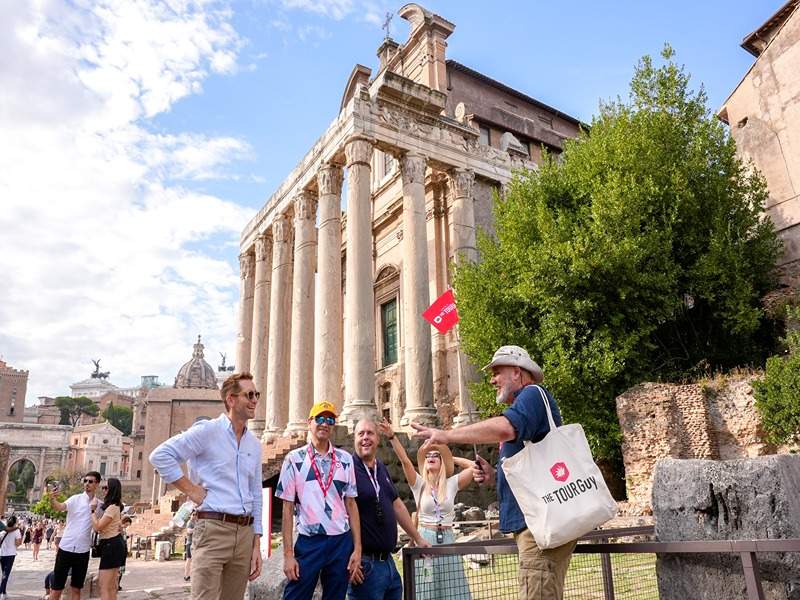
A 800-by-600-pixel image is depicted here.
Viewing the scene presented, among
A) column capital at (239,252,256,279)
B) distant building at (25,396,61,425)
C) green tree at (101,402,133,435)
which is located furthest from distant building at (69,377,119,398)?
column capital at (239,252,256,279)

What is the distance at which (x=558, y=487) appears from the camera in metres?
3.12

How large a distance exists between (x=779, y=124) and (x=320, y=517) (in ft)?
58.1

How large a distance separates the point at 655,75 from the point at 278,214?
1436 centimetres

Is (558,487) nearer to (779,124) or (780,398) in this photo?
(780,398)

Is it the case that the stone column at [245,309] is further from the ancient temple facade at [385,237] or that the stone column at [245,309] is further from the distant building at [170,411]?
the distant building at [170,411]

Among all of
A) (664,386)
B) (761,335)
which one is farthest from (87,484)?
(761,335)

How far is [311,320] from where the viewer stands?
67.8ft

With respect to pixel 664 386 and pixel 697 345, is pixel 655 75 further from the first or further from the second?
pixel 664 386

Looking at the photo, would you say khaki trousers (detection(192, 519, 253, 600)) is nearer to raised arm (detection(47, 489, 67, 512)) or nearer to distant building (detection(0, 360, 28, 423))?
raised arm (detection(47, 489, 67, 512))

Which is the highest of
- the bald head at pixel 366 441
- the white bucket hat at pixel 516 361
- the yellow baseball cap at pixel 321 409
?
the white bucket hat at pixel 516 361

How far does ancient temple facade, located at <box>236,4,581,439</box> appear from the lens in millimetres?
18438

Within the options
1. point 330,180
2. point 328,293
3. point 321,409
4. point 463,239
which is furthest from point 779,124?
point 321,409

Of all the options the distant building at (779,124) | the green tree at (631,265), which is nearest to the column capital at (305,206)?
the green tree at (631,265)

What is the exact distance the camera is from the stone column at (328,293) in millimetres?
18078
